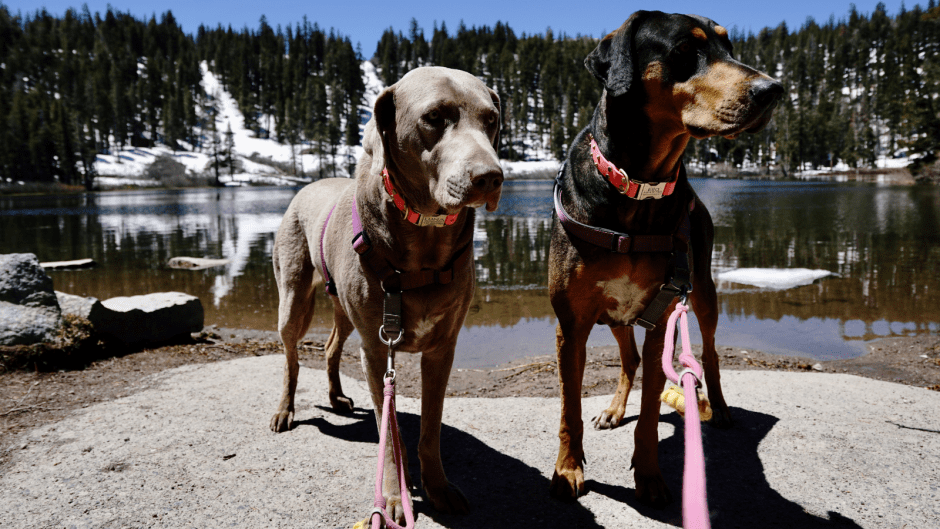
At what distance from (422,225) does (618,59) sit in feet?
4.61

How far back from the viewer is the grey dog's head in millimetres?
2285

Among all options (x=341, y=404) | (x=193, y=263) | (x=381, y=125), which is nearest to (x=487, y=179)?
(x=381, y=125)

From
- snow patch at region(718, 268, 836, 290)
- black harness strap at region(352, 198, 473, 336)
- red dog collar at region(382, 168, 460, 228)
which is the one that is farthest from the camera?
snow patch at region(718, 268, 836, 290)

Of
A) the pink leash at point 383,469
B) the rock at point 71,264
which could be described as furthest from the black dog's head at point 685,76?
the rock at point 71,264

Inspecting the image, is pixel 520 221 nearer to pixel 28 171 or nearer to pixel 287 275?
pixel 287 275

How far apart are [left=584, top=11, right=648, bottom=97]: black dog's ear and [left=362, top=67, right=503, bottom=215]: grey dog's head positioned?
2.10 feet

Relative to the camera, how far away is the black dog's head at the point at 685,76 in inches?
93.9

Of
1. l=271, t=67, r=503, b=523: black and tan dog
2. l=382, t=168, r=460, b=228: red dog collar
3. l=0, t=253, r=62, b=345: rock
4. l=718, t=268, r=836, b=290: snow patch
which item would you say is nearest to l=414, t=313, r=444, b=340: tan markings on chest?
l=271, t=67, r=503, b=523: black and tan dog

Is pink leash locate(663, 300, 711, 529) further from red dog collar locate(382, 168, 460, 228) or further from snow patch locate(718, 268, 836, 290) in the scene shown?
snow patch locate(718, 268, 836, 290)

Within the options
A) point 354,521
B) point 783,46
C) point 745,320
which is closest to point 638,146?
point 354,521

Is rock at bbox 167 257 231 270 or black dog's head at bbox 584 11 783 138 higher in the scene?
black dog's head at bbox 584 11 783 138

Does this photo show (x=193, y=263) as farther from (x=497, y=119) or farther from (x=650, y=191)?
(x=650, y=191)

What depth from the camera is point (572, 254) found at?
319 centimetres

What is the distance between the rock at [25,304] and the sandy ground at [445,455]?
0.50 m
